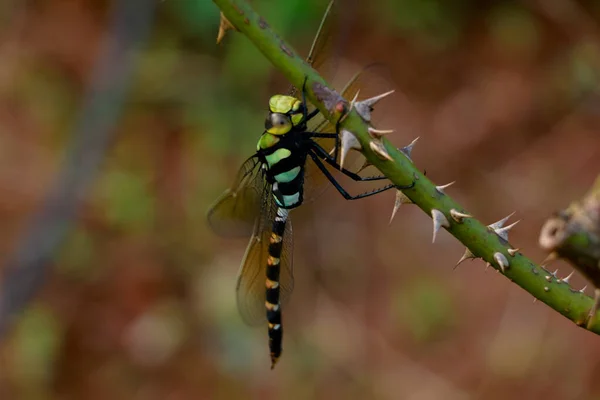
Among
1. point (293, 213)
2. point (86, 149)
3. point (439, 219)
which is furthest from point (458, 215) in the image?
point (293, 213)

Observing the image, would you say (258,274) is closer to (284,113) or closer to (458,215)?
(284,113)

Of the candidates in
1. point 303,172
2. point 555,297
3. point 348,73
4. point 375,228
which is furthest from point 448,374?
point 555,297

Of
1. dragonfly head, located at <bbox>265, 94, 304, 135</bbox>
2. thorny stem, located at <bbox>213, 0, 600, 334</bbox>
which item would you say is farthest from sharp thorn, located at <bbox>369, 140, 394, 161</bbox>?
dragonfly head, located at <bbox>265, 94, 304, 135</bbox>

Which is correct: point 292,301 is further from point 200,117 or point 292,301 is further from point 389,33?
point 389,33

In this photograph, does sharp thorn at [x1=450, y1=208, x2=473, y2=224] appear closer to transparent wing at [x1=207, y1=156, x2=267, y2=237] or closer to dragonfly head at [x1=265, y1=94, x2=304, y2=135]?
dragonfly head at [x1=265, y1=94, x2=304, y2=135]

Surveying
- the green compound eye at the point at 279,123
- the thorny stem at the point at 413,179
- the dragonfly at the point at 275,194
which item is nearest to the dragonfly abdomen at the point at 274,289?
the dragonfly at the point at 275,194

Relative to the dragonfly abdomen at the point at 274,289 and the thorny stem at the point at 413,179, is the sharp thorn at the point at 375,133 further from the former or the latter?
the dragonfly abdomen at the point at 274,289
